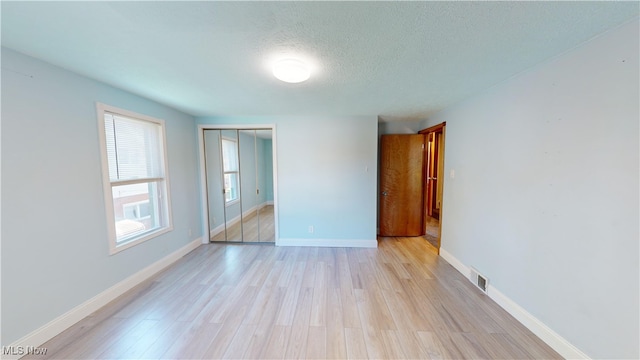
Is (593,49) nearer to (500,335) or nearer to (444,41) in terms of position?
(444,41)

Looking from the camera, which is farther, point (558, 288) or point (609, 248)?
point (558, 288)

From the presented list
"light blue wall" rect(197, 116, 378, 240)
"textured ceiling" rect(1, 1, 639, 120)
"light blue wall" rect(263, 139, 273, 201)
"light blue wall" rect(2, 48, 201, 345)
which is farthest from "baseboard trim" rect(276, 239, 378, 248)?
"textured ceiling" rect(1, 1, 639, 120)

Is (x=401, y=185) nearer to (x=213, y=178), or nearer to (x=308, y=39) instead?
(x=308, y=39)

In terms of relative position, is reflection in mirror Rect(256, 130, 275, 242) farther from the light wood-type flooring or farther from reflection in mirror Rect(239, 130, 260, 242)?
reflection in mirror Rect(239, 130, 260, 242)

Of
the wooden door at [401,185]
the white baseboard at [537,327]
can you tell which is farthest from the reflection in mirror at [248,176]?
the white baseboard at [537,327]

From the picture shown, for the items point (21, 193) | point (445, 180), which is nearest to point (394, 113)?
point (445, 180)

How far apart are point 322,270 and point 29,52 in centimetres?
327

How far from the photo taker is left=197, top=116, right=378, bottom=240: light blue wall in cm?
348

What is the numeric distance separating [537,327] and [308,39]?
2818 millimetres

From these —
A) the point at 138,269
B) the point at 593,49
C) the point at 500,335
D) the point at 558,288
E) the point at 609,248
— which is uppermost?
the point at 593,49

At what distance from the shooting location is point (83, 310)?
1887 mm

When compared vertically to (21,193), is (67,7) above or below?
above

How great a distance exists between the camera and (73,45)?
56.1 inches

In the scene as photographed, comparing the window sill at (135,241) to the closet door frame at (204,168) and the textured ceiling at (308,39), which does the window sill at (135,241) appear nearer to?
the closet door frame at (204,168)
